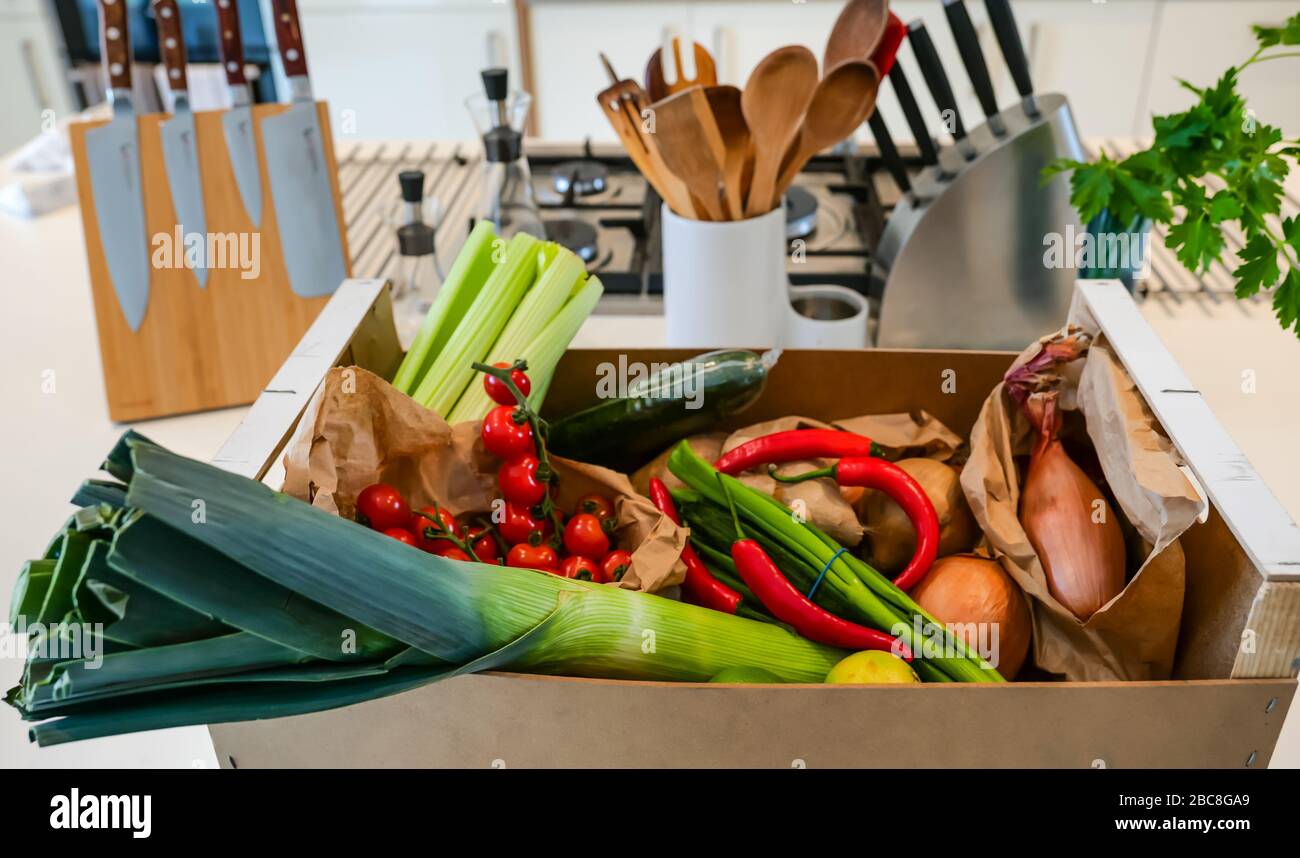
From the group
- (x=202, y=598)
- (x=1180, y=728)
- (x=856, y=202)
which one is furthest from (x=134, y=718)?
(x=856, y=202)

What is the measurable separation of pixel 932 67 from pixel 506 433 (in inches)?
25.7

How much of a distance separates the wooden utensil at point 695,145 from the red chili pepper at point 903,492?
30 cm

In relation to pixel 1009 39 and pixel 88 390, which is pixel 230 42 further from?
pixel 1009 39

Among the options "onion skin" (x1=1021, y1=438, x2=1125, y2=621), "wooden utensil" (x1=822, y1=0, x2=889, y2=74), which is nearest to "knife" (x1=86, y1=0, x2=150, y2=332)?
"wooden utensil" (x1=822, y1=0, x2=889, y2=74)

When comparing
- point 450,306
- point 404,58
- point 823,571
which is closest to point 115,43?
point 450,306

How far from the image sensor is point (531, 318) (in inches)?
37.0

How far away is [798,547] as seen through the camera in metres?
0.80

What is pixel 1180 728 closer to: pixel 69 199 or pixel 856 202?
pixel 856 202

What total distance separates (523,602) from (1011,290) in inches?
30.5

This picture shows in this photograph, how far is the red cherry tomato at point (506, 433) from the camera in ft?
2.67

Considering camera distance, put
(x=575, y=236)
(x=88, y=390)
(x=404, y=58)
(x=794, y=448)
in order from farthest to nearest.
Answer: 1. (x=404, y=58)
2. (x=575, y=236)
3. (x=88, y=390)
4. (x=794, y=448)

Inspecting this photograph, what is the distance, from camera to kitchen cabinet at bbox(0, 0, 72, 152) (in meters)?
3.15

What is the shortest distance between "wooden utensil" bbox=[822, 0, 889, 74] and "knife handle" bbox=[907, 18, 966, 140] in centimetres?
6

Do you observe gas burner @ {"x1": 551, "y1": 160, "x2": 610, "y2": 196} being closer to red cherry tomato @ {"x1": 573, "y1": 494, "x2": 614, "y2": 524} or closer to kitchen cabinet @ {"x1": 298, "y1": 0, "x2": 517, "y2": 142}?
red cherry tomato @ {"x1": 573, "y1": 494, "x2": 614, "y2": 524}
